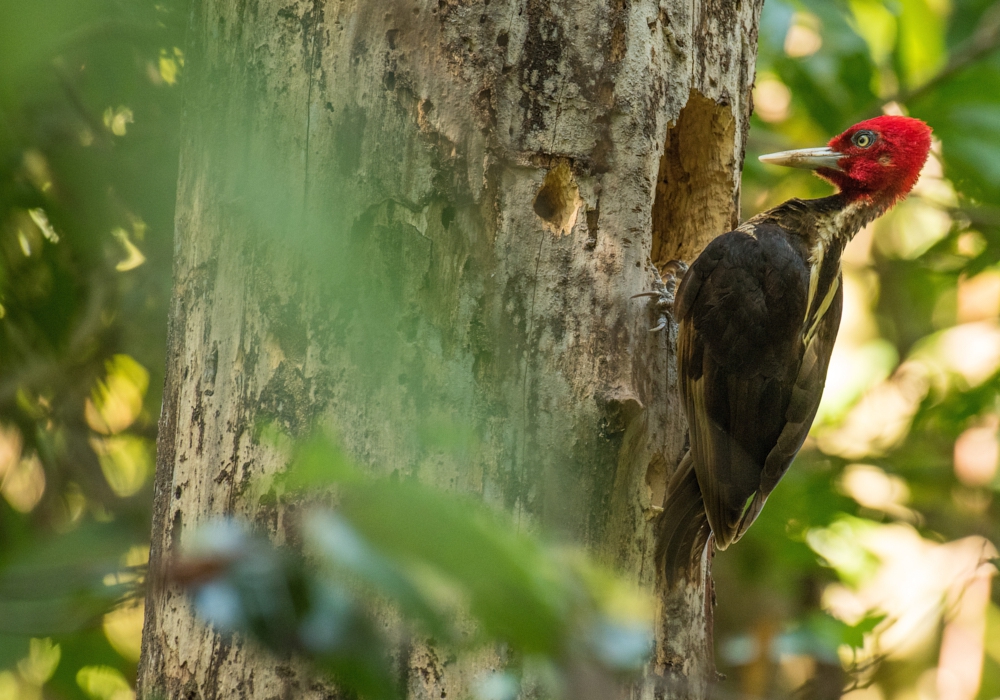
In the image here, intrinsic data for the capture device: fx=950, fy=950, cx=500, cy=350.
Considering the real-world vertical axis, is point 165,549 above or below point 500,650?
above

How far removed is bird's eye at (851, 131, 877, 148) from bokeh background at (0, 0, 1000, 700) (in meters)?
0.39

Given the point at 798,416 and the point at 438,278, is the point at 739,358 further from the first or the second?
the point at 438,278

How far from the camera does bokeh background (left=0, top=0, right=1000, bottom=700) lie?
5.64 feet

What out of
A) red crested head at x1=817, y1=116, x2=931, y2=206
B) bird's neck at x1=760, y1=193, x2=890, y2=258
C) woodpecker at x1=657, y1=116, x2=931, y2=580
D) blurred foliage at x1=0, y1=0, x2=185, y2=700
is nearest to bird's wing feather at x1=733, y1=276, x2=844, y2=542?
woodpecker at x1=657, y1=116, x2=931, y2=580

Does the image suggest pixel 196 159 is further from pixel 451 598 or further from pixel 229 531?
pixel 229 531

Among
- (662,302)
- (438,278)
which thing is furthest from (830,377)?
(438,278)

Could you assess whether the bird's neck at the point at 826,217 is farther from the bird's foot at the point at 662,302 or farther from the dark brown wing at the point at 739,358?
the bird's foot at the point at 662,302

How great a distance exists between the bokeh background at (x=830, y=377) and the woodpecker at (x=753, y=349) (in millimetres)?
642

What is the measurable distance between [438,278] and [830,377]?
322cm

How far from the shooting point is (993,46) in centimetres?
369

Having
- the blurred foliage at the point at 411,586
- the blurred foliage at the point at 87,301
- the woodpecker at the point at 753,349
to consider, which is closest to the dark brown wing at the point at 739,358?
the woodpecker at the point at 753,349

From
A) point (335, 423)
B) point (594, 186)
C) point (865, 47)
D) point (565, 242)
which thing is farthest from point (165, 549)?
point (865, 47)

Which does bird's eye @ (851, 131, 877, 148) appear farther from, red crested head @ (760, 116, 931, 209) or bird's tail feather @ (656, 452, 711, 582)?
bird's tail feather @ (656, 452, 711, 582)

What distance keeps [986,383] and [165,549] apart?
2966mm
